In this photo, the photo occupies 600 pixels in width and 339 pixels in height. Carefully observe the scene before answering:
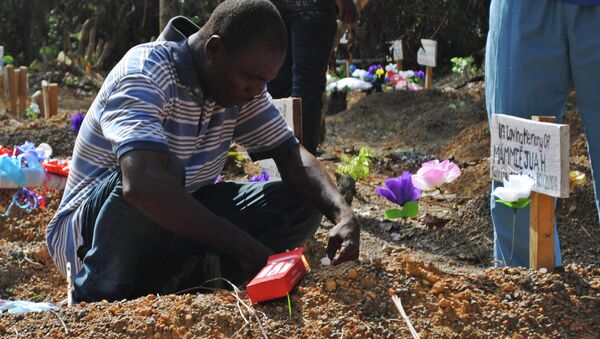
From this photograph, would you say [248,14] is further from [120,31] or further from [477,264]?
[120,31]

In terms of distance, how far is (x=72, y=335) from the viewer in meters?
2.58

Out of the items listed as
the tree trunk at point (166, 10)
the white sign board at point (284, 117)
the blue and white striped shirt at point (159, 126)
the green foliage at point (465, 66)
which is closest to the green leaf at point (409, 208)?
the blue and white striped shirt at point (159, 126)

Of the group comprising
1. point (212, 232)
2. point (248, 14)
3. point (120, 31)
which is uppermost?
point (248, 14)

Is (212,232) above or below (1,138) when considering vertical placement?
above

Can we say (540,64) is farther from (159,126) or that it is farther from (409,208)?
(159,126)

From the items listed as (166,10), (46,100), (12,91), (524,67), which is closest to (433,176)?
(524,67)

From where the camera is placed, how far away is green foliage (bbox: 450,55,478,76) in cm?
1260

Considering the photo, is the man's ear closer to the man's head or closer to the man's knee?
the man's head

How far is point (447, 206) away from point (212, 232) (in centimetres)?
295

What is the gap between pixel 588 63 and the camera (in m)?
3.21

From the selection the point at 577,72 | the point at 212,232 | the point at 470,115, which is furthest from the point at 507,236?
the point at 470,115

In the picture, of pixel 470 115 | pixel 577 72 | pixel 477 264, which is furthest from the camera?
pixel 470 115

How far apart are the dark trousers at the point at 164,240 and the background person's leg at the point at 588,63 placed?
956mm

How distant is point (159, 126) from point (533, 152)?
1129mm
